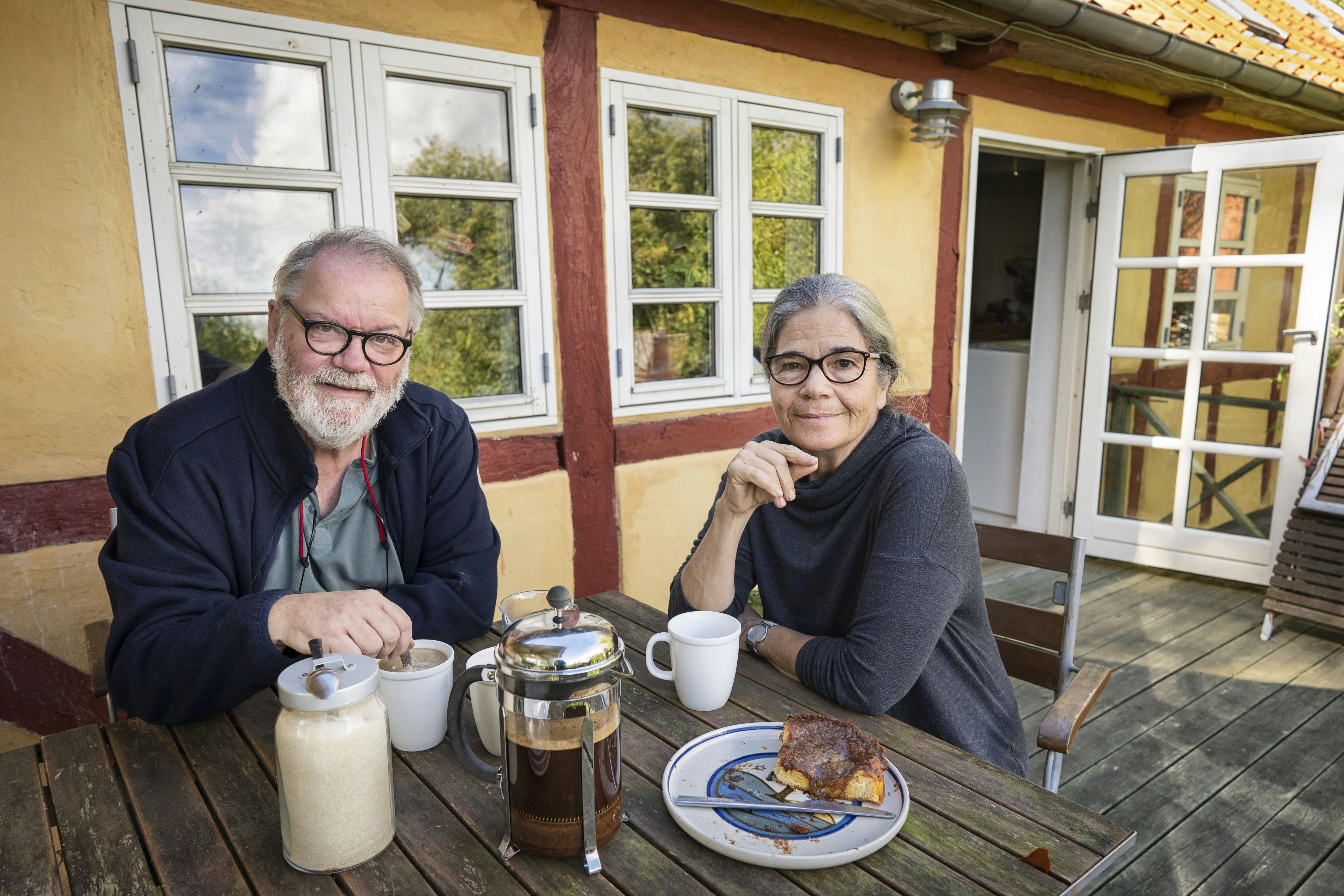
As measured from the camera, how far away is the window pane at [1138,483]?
4688 mm

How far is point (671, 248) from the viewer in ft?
11.4

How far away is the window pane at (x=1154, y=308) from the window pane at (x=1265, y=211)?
0.27 metres

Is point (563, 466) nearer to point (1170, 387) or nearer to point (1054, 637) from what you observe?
point (1054, 637)

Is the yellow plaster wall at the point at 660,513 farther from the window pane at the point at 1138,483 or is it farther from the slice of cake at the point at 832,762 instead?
the window pane at the point at 1138,483

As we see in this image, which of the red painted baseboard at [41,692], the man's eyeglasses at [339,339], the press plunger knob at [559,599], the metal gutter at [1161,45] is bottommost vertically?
the red painted baseboard at [41,692]

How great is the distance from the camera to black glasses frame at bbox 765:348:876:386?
5.26 ft

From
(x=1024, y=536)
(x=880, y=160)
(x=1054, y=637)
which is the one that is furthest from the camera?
(x=880, y=160)

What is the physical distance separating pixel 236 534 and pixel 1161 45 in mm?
4561

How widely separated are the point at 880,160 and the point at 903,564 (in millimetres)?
3186

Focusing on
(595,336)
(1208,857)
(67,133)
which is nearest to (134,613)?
(67,133)

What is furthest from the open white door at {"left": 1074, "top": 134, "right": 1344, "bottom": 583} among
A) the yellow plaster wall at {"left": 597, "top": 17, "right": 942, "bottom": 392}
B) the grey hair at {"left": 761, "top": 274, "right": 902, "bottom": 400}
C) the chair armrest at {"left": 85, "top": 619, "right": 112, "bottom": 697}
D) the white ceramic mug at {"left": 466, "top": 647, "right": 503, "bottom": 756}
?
the chair armrest at {"left": 85, "top": 619, "right": 112, "bottom": 697}

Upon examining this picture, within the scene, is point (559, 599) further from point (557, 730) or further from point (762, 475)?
point (762, 475)

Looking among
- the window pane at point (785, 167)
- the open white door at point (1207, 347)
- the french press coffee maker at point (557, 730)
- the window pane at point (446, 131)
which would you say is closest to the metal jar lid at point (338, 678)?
the french press coffee maker at point (557, 730)

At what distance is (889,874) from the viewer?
3.13 ft
